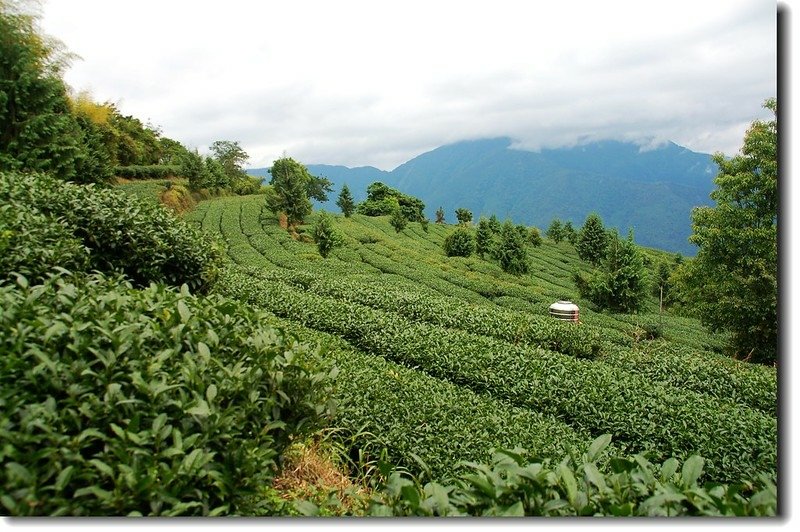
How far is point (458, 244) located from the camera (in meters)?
16.0

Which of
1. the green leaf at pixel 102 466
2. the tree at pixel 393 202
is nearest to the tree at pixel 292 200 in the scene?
the tree at pixel 393 202

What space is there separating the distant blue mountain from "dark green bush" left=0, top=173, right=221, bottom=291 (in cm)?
125

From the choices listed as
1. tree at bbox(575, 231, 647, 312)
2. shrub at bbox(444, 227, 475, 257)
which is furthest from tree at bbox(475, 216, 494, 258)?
tree at bbox(575, 231, 647, 312)

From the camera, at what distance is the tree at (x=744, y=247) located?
3324mm

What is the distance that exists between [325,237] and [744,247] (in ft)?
24.4

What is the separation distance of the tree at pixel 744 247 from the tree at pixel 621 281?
6541 mm

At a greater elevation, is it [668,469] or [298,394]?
[298,394]

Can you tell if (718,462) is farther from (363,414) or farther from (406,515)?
(406,515)

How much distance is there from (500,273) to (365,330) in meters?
10.6

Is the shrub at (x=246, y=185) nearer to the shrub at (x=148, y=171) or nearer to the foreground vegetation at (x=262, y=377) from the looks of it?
the foreground vegetation at (x=262, y=377)

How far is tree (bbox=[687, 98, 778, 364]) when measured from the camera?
131 inches

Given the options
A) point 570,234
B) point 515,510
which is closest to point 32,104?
point 515,510

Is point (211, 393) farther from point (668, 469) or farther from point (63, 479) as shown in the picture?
point (668, 469)

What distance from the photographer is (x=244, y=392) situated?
172 cm
